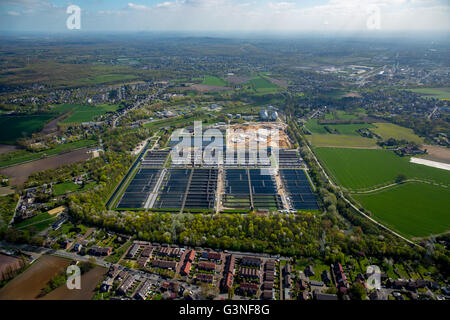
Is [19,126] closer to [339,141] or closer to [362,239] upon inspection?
[362,239]

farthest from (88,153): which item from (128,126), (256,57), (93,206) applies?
(256,57)

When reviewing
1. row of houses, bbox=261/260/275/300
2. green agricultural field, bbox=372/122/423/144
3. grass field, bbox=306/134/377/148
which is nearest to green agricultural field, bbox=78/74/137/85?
grass field, bbox=306/134/377/148

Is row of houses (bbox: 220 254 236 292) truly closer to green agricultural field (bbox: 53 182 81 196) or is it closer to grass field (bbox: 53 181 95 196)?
grass field (bbox: 53 181 95 196)

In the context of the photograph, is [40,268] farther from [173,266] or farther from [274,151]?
[274,151]

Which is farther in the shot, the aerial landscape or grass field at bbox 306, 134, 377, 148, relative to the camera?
grass field at bbox 306, 134, 377, 148

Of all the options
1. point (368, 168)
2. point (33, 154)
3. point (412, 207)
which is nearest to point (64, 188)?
point (33, 154)

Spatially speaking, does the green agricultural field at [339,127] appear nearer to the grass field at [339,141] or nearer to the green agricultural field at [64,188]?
the grass field at [339,141]
